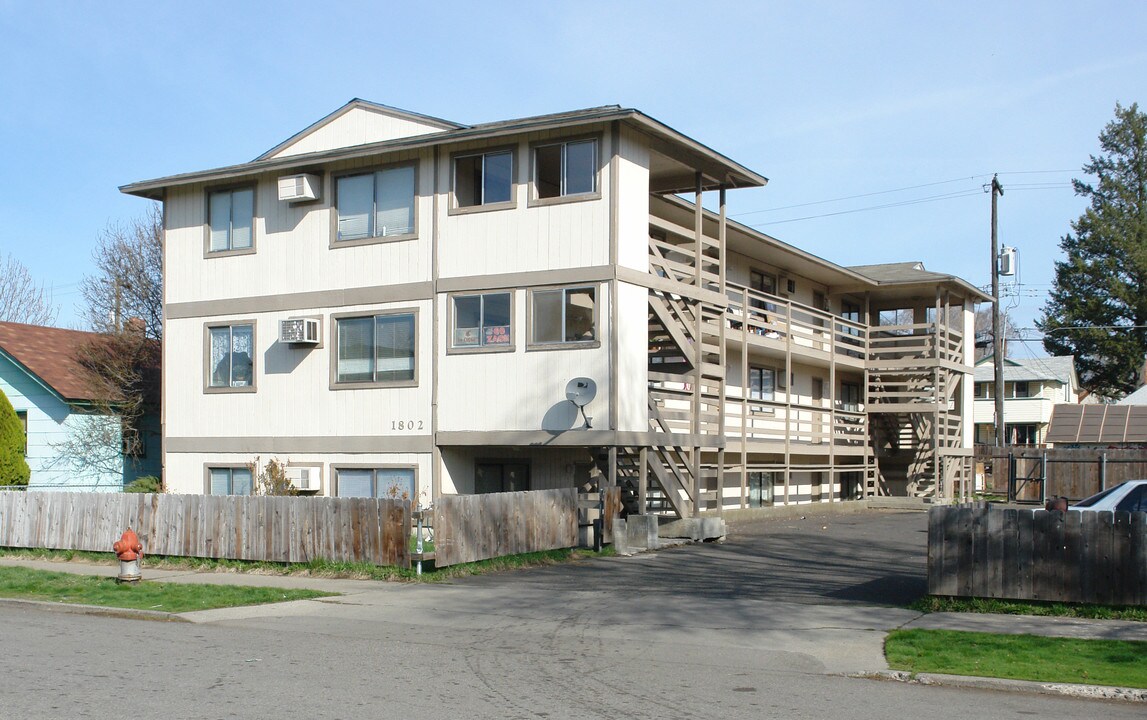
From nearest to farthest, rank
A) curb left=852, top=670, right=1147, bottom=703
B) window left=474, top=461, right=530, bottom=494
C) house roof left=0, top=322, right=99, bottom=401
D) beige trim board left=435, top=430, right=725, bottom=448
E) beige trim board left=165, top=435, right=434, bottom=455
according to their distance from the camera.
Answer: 1. curb left=852, top=670, right=1147, bottom=703
2. beige trim board left=435, top=430, right=725, bottom=448
3. beige trim board left=165, top=435, right=434, bottom=455
4. window left=474, top=461, right=530, bottom=494
5. house roof left=0, top=322, right=99, bottom=401

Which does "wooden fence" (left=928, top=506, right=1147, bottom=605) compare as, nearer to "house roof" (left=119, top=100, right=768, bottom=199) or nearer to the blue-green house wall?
"house roof" (left=119, top=100, right=768, bottom=199)

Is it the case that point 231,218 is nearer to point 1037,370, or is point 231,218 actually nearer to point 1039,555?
point 1039,555

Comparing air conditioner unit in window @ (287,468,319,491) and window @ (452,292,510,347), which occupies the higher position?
window @ (452,292,510,347)

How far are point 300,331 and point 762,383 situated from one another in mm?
14584

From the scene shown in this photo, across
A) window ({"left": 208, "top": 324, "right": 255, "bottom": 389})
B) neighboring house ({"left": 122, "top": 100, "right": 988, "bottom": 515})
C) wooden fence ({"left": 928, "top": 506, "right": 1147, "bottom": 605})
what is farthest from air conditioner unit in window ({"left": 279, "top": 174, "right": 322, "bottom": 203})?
wooden fence ({"left": 928, "top": 506, "right": 1147, "bottom": 605})

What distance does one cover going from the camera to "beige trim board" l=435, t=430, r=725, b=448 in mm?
21016

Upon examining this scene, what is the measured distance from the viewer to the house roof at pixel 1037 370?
6919 cm

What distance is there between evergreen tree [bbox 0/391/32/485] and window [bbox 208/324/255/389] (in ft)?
18.9

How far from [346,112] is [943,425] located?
22211mm

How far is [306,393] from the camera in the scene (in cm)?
2447

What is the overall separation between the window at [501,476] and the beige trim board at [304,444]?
1.48 meters

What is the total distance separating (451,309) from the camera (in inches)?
898

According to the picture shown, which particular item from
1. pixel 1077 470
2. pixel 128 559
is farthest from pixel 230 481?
pixel 1077 470

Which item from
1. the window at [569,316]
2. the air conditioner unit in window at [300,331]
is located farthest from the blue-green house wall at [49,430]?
the window at [569,316]
